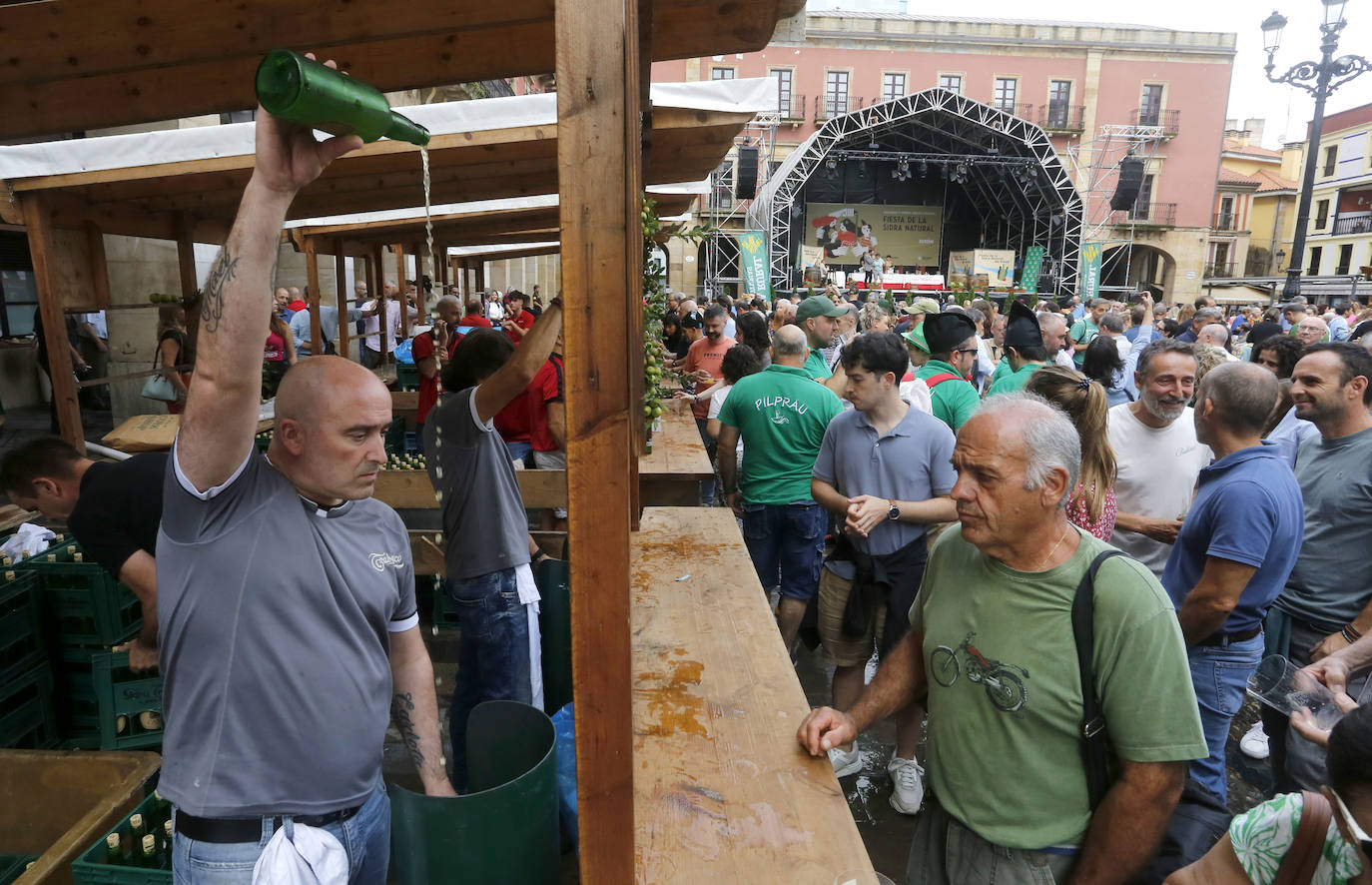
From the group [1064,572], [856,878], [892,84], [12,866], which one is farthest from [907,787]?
[892,84]

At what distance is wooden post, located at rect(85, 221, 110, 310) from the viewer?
5204mm

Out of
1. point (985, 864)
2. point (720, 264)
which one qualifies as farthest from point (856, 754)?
point (720, 264)

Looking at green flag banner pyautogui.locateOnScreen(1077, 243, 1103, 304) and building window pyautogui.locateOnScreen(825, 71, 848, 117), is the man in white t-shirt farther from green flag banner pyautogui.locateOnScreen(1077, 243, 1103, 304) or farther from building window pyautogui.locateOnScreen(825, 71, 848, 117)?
building window pyautogui.locateOnScreen(825, 71, 848, 117)

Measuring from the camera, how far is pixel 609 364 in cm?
133

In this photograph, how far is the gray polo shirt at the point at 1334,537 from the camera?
9.50 ft

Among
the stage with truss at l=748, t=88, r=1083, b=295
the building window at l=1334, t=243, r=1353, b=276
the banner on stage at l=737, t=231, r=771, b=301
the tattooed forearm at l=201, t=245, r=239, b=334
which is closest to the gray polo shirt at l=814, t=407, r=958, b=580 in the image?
the tattooed forearm at l=201, t=245, r=239, b=334

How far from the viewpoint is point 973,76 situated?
3588 centimetres

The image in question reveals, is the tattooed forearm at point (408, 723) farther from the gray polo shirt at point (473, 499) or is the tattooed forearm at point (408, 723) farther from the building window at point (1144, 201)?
the building window at point (1144, 201)

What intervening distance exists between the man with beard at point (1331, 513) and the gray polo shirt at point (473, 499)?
2.90 meters

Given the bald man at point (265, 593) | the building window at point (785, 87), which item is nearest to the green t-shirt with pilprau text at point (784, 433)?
the bald man at point (265, 593)

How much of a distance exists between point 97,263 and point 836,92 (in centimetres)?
3556

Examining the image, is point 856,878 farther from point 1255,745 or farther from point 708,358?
point 708,358

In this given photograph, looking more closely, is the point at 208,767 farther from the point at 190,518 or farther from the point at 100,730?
the point at 100,730

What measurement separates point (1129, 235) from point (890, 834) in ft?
123
